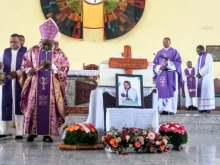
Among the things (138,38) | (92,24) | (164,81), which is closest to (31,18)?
(92,24)

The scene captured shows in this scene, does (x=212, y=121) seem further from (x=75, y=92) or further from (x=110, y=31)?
(x=110, y=31)

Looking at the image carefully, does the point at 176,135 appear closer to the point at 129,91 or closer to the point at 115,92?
the point at 129,91

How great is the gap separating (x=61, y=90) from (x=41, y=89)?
11.2 inches

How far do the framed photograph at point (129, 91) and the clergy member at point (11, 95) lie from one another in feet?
6.46

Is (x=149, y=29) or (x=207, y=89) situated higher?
(x=149, y=29)

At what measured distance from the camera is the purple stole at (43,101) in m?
5.27

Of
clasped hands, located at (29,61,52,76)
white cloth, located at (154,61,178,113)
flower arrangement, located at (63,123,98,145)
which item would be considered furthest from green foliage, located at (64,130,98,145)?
white cloth, located at (154,61,178,113)

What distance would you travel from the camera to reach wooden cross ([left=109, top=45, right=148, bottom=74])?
4.61m

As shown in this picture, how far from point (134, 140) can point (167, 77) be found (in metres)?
4.44

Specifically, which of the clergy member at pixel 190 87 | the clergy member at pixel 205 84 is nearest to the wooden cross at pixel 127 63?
the clergy member at pixel 205 84

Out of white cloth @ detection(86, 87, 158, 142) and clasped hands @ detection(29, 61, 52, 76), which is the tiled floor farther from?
clasped hands @ detection(29, 61, 52, 76)

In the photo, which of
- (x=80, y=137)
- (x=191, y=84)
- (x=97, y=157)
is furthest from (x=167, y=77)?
(x=97, y=157)

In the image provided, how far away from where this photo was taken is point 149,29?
35.4ft

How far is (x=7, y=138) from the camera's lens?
19.1 ft
